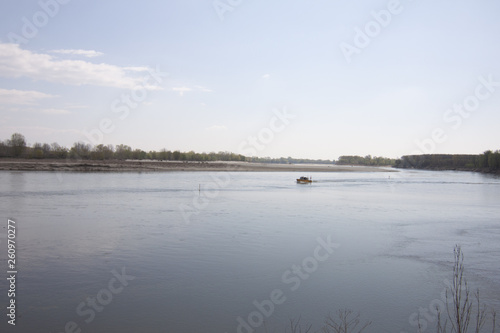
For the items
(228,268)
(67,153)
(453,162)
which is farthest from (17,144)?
(453,162)

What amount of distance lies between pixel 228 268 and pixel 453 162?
16657 cm

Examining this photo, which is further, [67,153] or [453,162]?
[453,162]

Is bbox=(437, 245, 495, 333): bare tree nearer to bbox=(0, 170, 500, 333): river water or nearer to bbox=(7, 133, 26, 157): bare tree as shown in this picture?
bbox=(0, 170, 500, 333): river water

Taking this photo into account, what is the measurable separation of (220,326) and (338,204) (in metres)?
19.8

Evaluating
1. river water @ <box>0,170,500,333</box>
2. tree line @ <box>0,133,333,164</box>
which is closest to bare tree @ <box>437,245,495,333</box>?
river water @ <box>0,170,500,333</box>

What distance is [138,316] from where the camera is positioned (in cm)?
682

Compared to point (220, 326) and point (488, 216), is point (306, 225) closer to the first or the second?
point (220, 326)

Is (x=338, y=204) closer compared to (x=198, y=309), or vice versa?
(x=198, y=309)

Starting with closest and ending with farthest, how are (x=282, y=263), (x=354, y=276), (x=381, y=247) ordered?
(x=354, y=276), (x=282, y=263), (x=381, y=247)

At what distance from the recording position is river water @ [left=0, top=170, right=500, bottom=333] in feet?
22.7

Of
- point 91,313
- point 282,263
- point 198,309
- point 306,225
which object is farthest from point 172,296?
point 306,225

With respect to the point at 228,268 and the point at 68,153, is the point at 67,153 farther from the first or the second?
the point at 228,268

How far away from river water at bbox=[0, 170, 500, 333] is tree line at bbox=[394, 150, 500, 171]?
105 m

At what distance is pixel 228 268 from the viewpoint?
9.75 metres
